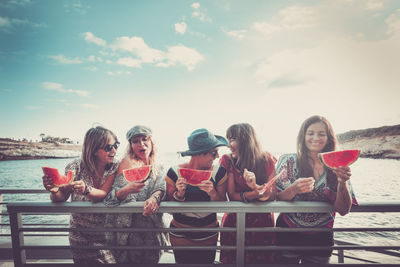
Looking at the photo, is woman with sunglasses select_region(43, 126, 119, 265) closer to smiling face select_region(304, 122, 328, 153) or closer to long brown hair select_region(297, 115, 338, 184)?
long brown hair select_region(297, 115, 338, 184)

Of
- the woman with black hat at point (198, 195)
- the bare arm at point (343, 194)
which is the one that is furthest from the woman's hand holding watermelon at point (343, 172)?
the woman with black hat at point (198, 195)

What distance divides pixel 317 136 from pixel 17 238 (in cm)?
347

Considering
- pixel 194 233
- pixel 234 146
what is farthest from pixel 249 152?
pixel 194 233

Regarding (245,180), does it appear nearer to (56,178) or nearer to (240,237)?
(240,237)

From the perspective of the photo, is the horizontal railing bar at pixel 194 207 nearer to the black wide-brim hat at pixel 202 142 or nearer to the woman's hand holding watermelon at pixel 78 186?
the woman's hand holding watermelon at pixel 78 186

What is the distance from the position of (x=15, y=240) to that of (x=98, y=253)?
84 cm

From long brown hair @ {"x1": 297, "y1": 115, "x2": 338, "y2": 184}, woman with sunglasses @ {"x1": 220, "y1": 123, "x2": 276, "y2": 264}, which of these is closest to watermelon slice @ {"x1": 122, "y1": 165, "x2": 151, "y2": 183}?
woman with sunglasses @ {"x1": 220, "y1": 123, "x2": 276, "y2": 264}

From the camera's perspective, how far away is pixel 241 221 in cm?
193

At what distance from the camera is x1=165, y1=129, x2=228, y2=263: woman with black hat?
2.16m

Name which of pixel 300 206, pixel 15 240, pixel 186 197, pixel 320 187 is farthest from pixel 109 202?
pixel 320 187

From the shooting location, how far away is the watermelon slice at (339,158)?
199 centimetres

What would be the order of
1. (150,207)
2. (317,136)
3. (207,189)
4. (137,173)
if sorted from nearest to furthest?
(150,207), (207,189), (137,173), (317,136)

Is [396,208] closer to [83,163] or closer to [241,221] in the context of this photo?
[241,221]

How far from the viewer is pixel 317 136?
230cm
